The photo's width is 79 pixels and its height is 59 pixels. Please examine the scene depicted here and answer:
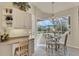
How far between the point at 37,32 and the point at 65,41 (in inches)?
19.8

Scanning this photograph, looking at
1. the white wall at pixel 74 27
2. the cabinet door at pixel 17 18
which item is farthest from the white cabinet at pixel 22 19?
the white wall at pixel 74 27

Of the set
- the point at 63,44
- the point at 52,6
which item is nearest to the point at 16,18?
the point at 52,6

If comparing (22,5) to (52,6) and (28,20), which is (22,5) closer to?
(28,20)

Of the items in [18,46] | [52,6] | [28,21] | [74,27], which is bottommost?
[18,46]

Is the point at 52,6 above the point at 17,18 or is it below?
above

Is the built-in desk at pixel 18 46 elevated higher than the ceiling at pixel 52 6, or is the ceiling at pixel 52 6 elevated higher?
the ceiling at pixel 52 6

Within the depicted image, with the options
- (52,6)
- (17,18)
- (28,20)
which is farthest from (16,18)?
(52,6)

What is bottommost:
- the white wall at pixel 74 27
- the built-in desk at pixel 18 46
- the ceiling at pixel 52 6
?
the built-in desk at pixel 18 46

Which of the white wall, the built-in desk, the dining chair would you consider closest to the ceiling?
the white wall

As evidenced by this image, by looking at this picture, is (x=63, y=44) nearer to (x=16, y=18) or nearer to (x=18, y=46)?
(x=18, y=46)

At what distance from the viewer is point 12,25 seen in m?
2.28

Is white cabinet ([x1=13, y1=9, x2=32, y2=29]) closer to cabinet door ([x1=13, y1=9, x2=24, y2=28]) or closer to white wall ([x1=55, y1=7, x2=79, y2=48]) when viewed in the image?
cabinet door ([x1=13, y1=9, x2=24, y2=28])

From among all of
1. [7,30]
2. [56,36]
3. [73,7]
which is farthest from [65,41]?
[7,30]

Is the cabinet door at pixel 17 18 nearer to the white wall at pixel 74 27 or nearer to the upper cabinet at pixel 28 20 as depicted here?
the upper cabinet at pixel 28 20
